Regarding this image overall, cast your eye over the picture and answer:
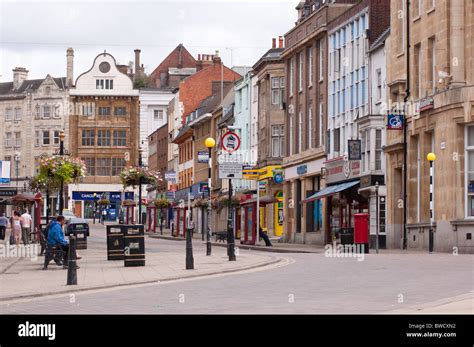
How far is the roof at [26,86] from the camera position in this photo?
142 m

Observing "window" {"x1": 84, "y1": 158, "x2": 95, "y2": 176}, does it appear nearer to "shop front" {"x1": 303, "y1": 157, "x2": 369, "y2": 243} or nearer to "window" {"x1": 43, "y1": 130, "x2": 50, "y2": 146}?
"window" {"x1": 43, "y1": 130, "x2": 50, "y2": 146}

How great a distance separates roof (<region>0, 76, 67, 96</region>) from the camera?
142125 mm

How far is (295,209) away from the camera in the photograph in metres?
67.9

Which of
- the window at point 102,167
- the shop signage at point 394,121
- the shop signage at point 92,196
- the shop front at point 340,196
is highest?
the window at point 102,167

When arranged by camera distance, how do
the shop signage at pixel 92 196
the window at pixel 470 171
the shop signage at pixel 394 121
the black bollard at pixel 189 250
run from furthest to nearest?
1. the shop signage at pixel 92 196
2. the shop signage at pixel 394 121
3. the window at pixel 470 171
4. the black bollard at pixel 189 250

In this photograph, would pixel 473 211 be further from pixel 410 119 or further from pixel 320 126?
pixel 320 126

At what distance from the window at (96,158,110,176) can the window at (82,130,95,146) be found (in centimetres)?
227

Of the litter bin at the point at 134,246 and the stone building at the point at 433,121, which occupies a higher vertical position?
the stone building at the point at 433,121

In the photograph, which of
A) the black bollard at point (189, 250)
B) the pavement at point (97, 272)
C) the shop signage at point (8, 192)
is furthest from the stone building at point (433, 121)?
the shop signage at point (8, 192)

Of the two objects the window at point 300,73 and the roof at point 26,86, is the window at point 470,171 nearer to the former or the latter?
the window at point 300,73

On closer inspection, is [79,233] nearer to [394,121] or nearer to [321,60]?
[394,121]

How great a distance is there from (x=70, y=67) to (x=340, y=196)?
3511 inches
